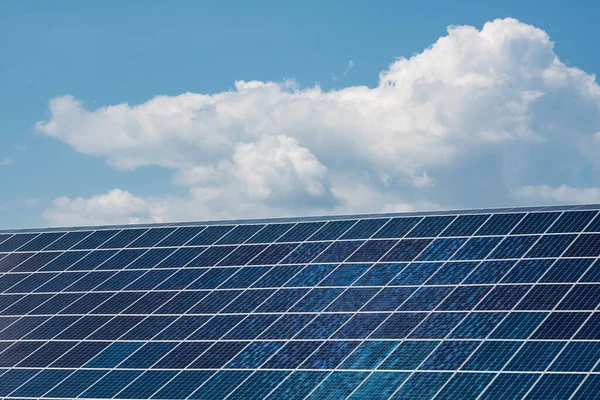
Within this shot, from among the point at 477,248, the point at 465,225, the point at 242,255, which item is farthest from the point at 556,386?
the point at 242,255

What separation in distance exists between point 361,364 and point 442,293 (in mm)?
6457

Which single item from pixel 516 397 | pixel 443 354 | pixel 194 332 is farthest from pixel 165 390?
pixel 516 397

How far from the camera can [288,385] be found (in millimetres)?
44031

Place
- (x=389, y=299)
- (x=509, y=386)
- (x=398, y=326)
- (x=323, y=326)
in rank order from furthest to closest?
1. (x=389, y=299)
2. (x=323, y=326)
3. (x=398, y=326)
4. (x=509, y=386)

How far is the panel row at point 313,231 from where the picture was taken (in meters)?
53.2

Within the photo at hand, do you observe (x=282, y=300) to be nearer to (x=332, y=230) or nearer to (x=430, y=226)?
(x=332, y=230)

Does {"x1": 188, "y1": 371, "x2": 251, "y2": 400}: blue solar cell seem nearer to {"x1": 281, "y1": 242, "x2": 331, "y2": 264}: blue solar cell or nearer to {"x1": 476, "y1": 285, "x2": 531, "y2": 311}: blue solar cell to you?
{"x1": 281, "y1": 242, "x2": 331, "y2": 264}: blue solar cell

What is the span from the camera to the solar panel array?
43125mm

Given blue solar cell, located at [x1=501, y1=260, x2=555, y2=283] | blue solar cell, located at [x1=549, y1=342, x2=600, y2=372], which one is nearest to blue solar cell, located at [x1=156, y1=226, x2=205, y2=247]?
blue solar cell, located at [x1=501, y1=260, x2=555, y2=283]

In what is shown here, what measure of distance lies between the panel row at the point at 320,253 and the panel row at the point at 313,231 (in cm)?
76

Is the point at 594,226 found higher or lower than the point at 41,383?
lower

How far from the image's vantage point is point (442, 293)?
48.8 m

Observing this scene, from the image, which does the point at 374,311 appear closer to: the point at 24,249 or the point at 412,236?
the point at 412,236

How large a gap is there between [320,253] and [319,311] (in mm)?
6032
